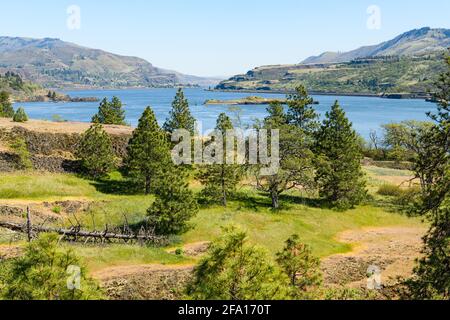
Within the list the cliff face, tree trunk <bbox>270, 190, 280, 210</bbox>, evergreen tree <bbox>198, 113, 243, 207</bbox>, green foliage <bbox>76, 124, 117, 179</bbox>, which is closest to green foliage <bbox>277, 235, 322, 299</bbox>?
evergreen tree <bbox>198, 113, 243, 207</bbox>

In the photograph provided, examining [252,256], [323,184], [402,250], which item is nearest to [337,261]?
[402,250]

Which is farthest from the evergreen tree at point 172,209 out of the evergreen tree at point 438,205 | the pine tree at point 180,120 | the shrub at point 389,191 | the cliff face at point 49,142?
the shrub at point 389,191

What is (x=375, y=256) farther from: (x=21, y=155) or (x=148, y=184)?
(x=21, y=155)

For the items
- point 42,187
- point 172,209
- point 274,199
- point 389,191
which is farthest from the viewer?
point 389,191

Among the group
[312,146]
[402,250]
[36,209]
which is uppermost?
[312,146]

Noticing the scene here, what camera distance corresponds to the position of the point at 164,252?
123 feet

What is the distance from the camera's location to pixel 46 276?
13.9 metres

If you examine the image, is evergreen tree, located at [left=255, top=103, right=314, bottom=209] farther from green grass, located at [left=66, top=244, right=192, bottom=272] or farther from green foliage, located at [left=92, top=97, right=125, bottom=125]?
green foliage, located at [left=92, top=97, right=125, bottom=125]

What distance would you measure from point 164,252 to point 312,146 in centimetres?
3167

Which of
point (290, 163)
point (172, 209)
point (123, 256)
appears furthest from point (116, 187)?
point (123, 256)

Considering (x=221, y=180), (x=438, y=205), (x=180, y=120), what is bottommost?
(x=221, y=180)

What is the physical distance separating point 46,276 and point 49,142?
57.1 m
